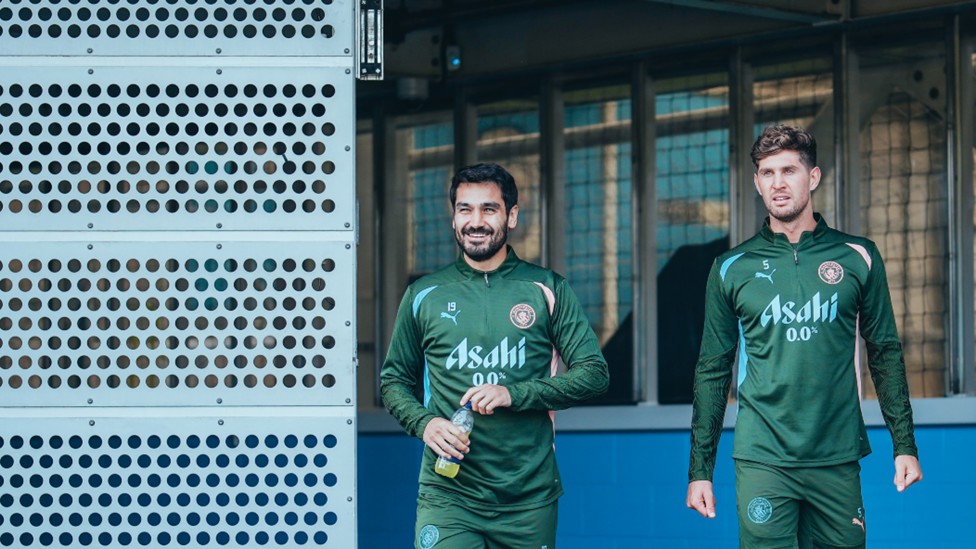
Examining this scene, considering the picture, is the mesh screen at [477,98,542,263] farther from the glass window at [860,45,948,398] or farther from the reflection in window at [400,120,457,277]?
the glass window at [860,45,948,398]

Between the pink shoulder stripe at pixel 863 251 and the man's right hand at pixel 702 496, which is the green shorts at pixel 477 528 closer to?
the man's right hand at pixel 702 496

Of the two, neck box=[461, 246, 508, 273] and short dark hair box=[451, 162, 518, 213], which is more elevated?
short dark hair box=[451, 162, 518, 213]

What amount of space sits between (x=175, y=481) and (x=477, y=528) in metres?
0.93

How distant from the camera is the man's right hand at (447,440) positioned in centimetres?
448

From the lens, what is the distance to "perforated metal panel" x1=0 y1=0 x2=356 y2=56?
477cm

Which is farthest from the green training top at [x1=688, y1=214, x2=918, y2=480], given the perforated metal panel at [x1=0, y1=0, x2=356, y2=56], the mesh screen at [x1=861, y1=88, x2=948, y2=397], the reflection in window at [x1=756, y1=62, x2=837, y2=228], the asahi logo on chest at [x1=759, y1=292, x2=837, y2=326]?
the reflection in window at [x1=756, y1=62, x2=837, y2=228]

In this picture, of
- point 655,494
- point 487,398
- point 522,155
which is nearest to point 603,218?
point 522,155

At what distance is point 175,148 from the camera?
4766 millimetres

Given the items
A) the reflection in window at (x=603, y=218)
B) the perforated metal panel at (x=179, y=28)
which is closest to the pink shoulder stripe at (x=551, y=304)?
the perforated metal panel at (x=179, y=28)

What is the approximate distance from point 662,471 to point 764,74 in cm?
231

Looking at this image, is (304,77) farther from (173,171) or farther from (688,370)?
(688,370)

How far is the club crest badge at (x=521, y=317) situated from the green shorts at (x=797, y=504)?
821 millimetres

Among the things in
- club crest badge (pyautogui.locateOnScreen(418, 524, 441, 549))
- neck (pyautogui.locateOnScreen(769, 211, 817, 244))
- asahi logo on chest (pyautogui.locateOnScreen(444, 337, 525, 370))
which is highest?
neck (pyautogui.locateOnScreen(769, 211, 817, 244))

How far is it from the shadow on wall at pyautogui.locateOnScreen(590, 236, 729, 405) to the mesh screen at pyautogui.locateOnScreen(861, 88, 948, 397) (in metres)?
0.93
